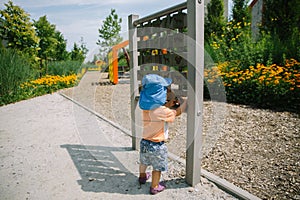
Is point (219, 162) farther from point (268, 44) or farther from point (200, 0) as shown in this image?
point (268, 44)

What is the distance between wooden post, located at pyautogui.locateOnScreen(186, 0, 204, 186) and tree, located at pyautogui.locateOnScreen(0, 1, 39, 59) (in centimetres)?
1133

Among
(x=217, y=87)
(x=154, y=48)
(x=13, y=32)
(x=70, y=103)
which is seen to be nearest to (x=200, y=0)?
(x=154, y=48)

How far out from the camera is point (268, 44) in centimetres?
629

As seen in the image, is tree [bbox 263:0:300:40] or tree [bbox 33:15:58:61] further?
tree [bbox 33:15:58:61]

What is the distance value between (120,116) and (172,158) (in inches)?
111

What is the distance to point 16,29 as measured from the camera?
35.9ft

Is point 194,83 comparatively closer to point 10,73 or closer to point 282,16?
point 282,16

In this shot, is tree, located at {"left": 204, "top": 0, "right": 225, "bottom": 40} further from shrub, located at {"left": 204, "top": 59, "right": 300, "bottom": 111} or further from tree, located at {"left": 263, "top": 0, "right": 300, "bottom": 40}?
shrub, located at {"left": 204, "top": 59, "right": 300, "bottom": 111}

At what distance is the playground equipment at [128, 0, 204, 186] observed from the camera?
6.98 feet

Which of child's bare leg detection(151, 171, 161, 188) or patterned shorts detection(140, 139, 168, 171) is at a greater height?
patterned shorts detection(140, 139, 168, 171)

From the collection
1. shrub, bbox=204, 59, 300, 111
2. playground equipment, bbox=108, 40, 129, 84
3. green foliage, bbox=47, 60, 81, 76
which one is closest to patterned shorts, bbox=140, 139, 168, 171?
shrub, bbox=204, 59, 300, 111

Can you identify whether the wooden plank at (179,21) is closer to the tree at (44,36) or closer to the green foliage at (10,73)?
the green foliage at (10,73)

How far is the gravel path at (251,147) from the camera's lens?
2.33 meters

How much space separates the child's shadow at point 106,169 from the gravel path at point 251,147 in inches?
27.1
